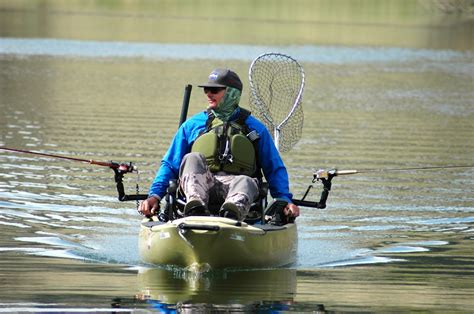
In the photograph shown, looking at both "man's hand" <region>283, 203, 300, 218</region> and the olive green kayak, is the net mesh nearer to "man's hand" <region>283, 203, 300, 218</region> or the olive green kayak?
"man's hand" <region>283, 203, 300, 218</region>

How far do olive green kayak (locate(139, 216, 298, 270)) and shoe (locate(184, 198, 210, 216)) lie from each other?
20cm

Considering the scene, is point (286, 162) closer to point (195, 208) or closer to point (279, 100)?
point (279, 100)

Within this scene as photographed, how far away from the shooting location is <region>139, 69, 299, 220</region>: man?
13.9 meters

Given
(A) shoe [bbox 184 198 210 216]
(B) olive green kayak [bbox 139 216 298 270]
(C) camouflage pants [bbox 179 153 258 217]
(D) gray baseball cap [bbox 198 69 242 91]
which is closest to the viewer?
(B) olive green kayak [bbox 139 216 298 270]

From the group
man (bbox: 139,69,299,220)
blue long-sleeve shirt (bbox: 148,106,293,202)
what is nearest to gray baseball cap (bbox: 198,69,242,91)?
man (bbox: 139,69,299,220)

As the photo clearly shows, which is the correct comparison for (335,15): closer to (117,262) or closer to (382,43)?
(382,43)

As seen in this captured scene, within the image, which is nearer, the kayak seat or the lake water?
the lake water

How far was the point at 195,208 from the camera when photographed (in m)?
13.5

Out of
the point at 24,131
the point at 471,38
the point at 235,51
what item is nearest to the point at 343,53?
the point at 235,51

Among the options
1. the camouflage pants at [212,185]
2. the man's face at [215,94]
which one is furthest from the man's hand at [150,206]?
the man's face at [215,94]

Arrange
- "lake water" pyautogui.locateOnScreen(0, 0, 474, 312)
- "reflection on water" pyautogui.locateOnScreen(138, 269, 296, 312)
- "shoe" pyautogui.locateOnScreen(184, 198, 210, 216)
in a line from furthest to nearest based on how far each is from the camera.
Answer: "shoe" pyautogui.locateOnScreen(184, 198, 210, 216), "lake water" pyautogui.locateOnScreen(0, 0, 474, 312), "reflection on water" pyautogui.locateOnScreen(138, 269, 296, 312)

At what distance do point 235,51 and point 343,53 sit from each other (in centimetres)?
505

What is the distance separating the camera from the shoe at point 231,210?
13508 millimetres

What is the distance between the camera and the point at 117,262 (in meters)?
14.5
